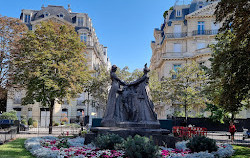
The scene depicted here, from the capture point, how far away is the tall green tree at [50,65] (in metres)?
21.7

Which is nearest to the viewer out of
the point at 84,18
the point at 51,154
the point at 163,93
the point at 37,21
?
the point at 51,154

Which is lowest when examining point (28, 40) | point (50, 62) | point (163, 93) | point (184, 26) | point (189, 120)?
point (189, 120)

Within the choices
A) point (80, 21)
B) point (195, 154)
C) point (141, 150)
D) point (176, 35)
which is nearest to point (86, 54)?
point (80, 21)

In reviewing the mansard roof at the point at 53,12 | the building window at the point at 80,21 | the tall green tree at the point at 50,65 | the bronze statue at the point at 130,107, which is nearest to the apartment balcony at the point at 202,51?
the building window at the point at 80,21

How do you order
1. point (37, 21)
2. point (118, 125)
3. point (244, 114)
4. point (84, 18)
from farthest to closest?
point (84, 18) < point (37, 21) < point (244, 114) < point (118, 125)

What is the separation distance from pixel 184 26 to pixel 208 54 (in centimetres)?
845

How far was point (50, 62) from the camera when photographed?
22062 millimetres

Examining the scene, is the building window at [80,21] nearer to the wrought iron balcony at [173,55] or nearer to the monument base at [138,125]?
the wrought iron balcony at [173,55]

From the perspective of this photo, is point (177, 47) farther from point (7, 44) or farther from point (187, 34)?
point (7, 44)

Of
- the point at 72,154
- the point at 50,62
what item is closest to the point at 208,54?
the point at 50,62

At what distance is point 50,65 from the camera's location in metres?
21.6

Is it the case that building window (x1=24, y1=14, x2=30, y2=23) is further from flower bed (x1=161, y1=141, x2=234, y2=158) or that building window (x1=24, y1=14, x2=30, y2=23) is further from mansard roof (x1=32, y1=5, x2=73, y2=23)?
flower bed (x1=161, y1=141, x2=234, y2=158)

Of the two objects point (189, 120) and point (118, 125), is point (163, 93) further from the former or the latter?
point (118, 125)

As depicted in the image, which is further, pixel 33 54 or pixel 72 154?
pixel 33 54
